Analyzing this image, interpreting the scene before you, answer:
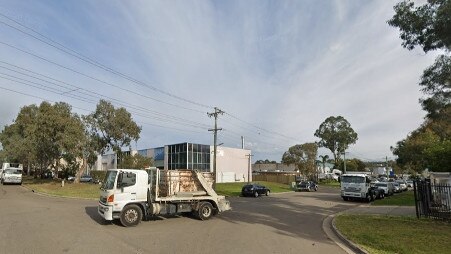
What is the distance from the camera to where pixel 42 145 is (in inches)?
1850

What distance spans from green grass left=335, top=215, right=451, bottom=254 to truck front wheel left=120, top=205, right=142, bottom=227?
8030 millimetres

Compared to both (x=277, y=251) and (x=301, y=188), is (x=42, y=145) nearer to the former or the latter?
(x=301, y=188)

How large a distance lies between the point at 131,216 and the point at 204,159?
50.5 meters

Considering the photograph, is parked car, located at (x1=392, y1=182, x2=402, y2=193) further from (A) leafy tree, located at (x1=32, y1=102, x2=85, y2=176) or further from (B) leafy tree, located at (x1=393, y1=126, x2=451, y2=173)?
(A) leafy tree, located at (x1=32, y1=102, x2=85, y2=176)

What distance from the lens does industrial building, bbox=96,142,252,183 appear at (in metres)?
62.5

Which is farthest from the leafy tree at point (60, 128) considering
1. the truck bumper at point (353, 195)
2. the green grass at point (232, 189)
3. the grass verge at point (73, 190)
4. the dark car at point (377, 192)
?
the dark car at point (377, 192)

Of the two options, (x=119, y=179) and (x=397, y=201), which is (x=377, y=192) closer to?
(x=397, y=201)

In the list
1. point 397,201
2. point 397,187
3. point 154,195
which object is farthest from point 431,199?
point 397,187

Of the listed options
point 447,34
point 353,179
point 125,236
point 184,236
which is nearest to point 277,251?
point 184,236

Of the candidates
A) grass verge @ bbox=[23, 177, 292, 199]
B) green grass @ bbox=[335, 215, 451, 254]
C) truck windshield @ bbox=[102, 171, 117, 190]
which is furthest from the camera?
grass verge @ bbox=[23, 177, 292, 199]

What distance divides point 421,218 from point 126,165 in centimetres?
Result: 3616

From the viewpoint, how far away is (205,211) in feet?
56.6

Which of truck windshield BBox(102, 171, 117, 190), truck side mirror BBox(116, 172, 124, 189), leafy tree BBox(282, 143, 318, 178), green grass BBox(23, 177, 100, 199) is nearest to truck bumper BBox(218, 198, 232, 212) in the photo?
truck side mirror BBox(116, 172, 124, 189)

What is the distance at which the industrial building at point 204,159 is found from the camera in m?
62.5
